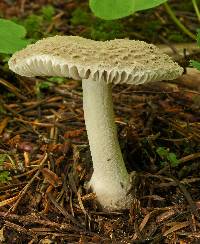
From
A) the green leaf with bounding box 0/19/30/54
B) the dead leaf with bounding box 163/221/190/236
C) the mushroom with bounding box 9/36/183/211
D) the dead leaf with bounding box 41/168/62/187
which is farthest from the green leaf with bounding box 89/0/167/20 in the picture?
the dead leaf with bounding box 163/221/190/236

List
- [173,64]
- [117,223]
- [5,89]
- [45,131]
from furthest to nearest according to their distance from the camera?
1. [5,89]
2. [45,131]
3. [117,223]
4. [173,64]

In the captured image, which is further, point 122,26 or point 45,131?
point 122,26

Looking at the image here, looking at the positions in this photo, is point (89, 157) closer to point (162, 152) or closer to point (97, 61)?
point (162, 152)

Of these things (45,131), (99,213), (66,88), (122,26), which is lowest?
(99,213)

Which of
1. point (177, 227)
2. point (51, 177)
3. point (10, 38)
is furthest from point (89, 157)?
point (10, 38)

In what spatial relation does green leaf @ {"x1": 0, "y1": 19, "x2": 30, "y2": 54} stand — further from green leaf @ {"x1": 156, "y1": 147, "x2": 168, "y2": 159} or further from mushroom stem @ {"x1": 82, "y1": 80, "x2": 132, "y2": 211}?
green leaf @ {"x1": 156, "y1": 147, "x2": 168, "y2": 159}

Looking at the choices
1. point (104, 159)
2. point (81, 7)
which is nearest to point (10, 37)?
point (104, 159)

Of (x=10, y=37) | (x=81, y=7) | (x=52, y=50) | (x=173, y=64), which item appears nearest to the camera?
(x=52, y=50)

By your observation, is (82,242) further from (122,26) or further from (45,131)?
(122,26)

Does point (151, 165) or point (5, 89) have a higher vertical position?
point (5, 89)
